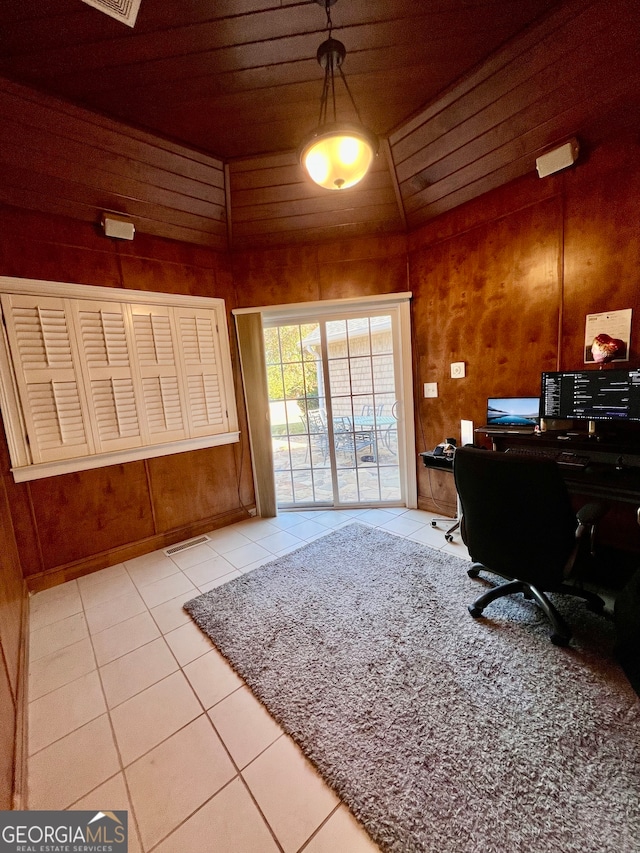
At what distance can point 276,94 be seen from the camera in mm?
2004

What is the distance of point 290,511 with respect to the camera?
3.64m

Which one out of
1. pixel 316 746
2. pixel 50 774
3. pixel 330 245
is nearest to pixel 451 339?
pixel 330 245

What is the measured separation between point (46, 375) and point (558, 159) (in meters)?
3.76

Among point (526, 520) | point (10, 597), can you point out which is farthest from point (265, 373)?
point (526, 520)

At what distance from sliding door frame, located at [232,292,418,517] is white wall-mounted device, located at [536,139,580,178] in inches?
47.7

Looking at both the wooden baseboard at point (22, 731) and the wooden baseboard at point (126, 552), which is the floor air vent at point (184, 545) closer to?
the wooden baseboard at point (126, 552)

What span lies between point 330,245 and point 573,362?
2.26 metres

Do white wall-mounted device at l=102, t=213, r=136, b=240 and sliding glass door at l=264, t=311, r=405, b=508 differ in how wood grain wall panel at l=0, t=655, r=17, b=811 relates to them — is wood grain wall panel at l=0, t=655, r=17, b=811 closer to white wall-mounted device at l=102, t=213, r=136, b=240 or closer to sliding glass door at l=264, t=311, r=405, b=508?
sliding glass door at l=264, t=311, r=405, b=508

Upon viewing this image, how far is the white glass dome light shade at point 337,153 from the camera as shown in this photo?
1428 mm

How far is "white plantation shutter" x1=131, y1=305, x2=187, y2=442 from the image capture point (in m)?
2.78

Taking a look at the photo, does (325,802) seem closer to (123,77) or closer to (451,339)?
(451,339)

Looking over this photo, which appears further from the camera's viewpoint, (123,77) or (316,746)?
(123,77)

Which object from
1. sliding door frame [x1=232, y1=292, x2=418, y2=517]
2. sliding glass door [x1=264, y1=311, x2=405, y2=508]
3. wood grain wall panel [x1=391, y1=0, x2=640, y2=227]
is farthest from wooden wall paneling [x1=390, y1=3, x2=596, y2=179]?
sliding glass door [x1=264, y1=311, x2=405, y2=508]

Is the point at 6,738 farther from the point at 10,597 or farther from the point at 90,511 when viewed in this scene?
the point at 90,511
